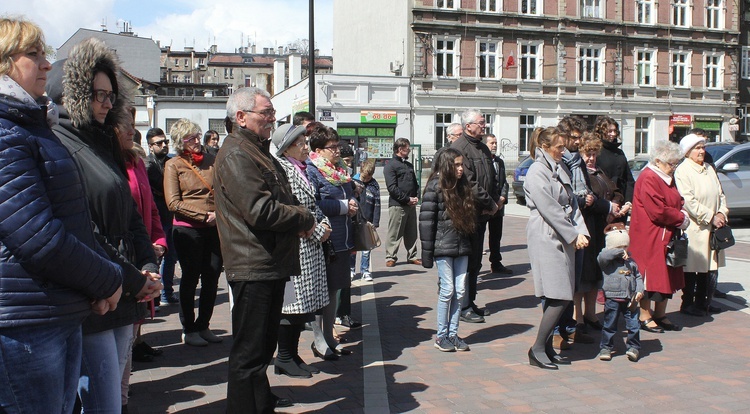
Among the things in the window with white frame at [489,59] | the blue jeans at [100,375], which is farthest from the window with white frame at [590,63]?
the blue jeans at [100,375]

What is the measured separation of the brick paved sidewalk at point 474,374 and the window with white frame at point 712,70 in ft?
133

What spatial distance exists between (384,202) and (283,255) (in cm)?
2222

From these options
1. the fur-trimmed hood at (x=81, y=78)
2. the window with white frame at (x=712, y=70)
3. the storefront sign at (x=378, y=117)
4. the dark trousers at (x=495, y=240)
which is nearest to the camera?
the fur-trimmed hood at (x=81, y=78)

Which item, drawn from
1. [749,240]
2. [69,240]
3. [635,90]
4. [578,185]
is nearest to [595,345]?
[578,185]

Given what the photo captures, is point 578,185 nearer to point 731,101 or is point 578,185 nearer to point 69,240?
point 69,240

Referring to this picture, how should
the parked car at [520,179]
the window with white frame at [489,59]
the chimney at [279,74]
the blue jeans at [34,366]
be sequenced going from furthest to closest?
the chimney at [279,74] → the window with white frame at [489,59] → the parked car at [520,179] → the blue jeans at [34,366]

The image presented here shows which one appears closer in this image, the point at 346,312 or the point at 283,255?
the point at 283,255

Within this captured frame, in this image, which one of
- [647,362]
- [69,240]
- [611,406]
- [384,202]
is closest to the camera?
[69,240]

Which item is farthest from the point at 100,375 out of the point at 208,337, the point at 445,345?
the point at 445,345

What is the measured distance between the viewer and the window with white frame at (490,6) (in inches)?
1550

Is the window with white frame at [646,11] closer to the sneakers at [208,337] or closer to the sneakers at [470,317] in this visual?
the sneakers at [470,317]

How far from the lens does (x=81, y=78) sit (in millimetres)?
3416

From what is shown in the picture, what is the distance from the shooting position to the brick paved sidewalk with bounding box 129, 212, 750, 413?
205 inches

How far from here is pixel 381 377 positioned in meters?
5.83
